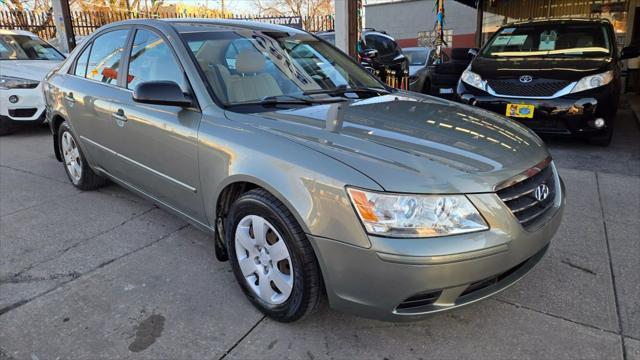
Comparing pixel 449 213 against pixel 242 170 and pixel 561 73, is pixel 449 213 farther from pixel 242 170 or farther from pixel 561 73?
pixel 561 73

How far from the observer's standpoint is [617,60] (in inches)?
239

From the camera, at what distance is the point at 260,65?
2951 mm

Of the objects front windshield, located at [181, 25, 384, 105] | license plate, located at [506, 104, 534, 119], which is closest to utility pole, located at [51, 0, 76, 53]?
front windshield, located at [181, 25, 384, 105]

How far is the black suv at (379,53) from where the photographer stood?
8.87m

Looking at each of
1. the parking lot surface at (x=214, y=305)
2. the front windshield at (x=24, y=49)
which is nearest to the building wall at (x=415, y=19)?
the front windshield at (x=24, y=49)

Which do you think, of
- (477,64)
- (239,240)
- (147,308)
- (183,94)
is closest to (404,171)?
(239,240)

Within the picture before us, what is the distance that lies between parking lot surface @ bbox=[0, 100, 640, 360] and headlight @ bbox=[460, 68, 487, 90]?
8.34ft

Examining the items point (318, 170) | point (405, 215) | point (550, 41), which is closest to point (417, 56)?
point (550, 41)

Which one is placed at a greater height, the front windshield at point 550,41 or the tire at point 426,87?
the front windshield at point 550,41

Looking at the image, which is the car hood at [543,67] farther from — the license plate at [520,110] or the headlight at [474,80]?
the license plate at [520,110]

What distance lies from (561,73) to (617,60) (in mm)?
1083

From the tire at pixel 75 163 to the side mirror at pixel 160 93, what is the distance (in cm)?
199

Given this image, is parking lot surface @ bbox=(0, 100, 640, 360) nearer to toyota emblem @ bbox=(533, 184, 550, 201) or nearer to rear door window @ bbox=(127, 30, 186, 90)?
toyota emblem @ bbox=(533, 184, 550, 201)

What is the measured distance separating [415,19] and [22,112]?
23.4m
